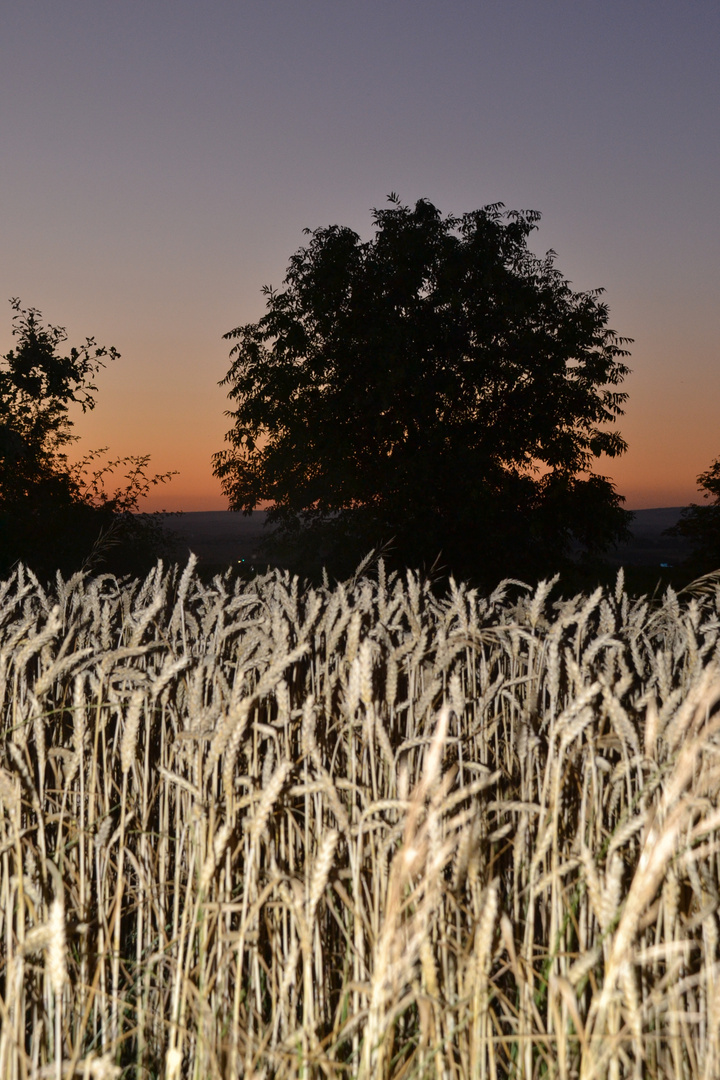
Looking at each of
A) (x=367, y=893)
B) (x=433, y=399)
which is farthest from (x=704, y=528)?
(x=367, y=893)

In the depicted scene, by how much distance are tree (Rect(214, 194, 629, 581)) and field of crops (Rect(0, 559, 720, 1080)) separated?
16531 mm

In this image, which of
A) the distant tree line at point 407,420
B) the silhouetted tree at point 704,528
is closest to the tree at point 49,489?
the distant tree line at point 407,420

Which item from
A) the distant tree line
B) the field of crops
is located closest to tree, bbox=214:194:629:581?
the distant tree line

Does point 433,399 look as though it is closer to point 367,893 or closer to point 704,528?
point 704,528

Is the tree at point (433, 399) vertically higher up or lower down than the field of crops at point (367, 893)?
higher up

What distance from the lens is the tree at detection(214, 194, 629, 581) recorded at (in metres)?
19.9

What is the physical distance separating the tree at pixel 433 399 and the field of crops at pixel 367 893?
16.5m

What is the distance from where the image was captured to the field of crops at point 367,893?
155cm

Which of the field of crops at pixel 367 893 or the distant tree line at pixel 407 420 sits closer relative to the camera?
the field of crops at pixel 367 893

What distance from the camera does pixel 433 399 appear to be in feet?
69.2

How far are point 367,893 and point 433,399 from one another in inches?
766

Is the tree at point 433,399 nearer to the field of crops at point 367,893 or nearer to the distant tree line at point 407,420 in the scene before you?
the distant tree line at point 407,420

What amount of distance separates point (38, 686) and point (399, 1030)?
1131mm

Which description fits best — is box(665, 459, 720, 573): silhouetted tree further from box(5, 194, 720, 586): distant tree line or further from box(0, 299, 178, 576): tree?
box(0, 299, 178, 576): tree
